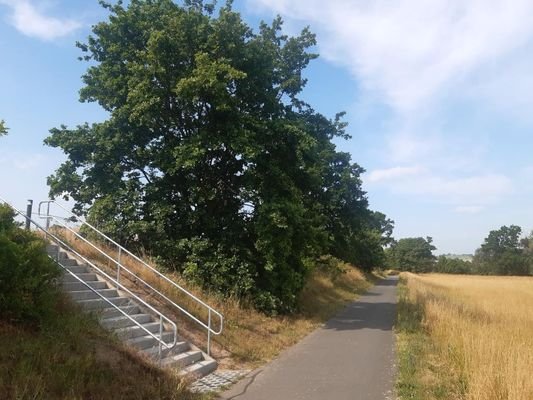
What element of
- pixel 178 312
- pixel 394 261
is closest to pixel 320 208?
pixel 178 312

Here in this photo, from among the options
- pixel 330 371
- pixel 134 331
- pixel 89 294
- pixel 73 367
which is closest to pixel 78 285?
pixel 89 294

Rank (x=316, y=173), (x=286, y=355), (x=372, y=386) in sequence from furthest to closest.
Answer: (x=316, y=173) < (x=286, y=355) < (x=372, y=386)

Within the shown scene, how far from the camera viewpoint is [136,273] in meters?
13.6

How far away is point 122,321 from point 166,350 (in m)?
1.09

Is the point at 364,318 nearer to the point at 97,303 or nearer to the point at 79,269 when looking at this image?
the point at 79,269

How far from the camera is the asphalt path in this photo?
8312 mm

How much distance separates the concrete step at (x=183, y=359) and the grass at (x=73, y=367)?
95 centimetres

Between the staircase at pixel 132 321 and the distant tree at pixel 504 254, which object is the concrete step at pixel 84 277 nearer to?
the staircase at pixel 132 321

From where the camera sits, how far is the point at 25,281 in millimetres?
7293

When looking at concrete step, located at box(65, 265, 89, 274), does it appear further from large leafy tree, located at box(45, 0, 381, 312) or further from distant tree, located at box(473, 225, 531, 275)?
distant tree, located at box(473, 225, 531, 275)

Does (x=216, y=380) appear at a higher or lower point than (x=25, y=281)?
lower

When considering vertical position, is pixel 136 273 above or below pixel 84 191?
below

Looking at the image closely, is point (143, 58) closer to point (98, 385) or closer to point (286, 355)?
Result: point (286, 355)

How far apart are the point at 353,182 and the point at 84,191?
55.2 ft
